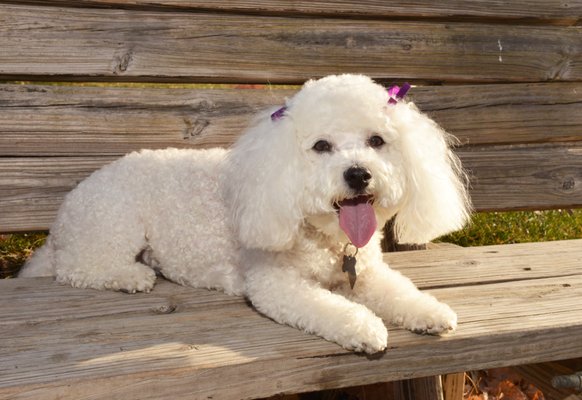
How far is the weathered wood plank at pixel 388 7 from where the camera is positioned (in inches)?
119

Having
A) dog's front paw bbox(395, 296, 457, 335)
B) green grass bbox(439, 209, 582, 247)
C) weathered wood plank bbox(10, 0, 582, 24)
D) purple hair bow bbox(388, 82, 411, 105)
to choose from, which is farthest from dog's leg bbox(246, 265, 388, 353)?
green grass bbox(439, 209, 582, 247)

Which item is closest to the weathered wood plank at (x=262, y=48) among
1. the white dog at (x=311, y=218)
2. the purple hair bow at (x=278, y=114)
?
the white dog at (x=311, y=218)

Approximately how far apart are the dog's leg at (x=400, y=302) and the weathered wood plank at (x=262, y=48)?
118 centimetres

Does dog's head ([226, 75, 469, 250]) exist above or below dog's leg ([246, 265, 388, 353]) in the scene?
A: above

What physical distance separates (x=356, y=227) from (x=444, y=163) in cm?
43

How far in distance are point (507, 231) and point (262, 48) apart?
6.28 ft

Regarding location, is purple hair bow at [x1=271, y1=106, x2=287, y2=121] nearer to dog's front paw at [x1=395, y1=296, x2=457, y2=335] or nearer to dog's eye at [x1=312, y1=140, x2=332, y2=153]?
dog's eye at [x1=312, y1=140, x2=332, y2=153]

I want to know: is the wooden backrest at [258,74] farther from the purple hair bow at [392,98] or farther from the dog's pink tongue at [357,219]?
the dog's pink tongue at [357,219]

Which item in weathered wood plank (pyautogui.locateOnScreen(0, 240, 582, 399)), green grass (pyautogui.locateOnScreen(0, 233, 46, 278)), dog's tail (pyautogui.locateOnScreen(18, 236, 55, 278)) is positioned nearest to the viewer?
weathered wood plank (pyautogui.locateOnScreen(0, 240, 582, 399))

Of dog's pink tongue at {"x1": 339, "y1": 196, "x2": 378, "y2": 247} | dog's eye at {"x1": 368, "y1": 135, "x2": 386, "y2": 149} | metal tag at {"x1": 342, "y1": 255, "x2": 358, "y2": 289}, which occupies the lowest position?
metal tag at {"x1": 342, "y1": 255, "x2": 358, "y2": 289}

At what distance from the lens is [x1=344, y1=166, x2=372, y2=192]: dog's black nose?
2086mm

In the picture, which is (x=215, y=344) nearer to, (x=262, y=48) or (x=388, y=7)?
(x=262, y=48)

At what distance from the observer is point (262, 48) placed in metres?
3.18

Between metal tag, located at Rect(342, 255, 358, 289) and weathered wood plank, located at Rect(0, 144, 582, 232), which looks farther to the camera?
weathered wood plank, located at Rect(0, 144, 582, 232)
